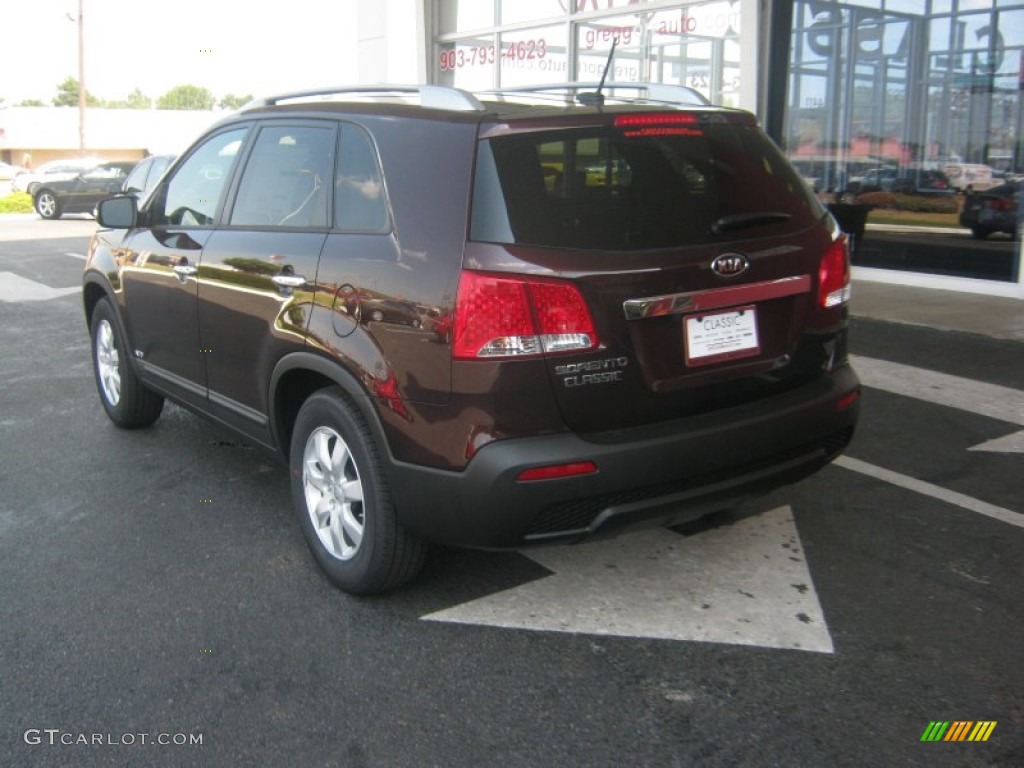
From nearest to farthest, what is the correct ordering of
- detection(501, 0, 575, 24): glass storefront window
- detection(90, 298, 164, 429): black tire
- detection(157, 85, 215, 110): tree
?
detection(90, 298, 164, 429): black tire, detection(501, 0, 575, 24): glass storefront window, detection(157, 85, 215, 110): tree

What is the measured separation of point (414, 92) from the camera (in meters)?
3.71

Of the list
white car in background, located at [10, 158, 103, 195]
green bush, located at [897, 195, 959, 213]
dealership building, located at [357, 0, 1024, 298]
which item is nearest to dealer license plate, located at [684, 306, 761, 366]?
dealership building, located at [357, 0, 1024, 298]

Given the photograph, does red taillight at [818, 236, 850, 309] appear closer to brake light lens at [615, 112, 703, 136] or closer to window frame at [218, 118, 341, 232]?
brake light lens at [615, 112, 703, 136]

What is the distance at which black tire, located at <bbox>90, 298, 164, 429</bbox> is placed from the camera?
17.9 feet

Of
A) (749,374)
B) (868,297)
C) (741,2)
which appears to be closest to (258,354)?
(749,374)

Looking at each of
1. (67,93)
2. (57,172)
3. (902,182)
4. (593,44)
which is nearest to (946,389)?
(902,182)

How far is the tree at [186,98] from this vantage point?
129663mm

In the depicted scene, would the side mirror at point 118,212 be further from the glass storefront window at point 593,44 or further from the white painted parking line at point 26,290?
the glass storefront window at point 593,44

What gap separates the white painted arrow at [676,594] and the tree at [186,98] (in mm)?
135819

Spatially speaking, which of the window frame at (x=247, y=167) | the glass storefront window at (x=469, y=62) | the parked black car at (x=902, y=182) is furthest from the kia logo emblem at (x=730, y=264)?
the glass storefront window at (x=469, y=62)

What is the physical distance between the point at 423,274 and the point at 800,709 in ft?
5.63

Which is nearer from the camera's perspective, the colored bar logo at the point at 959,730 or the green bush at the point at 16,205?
the colored bar logo at the point at 959,730

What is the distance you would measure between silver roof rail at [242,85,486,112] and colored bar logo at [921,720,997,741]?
231cm

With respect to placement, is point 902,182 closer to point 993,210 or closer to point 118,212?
point 993,210
